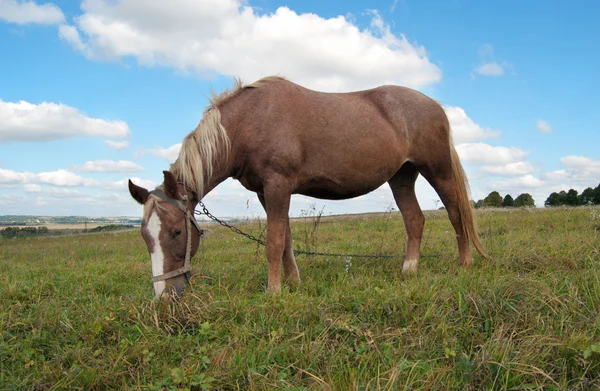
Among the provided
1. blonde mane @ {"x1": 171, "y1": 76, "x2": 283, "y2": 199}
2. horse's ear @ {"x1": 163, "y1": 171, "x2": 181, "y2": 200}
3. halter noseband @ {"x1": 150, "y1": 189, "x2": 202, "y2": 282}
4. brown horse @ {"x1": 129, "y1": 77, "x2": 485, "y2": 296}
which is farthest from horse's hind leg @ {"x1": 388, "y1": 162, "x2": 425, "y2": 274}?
horse's ear @ {"x1": 163, "y1": 171, "x2": 181, "y2": 200}

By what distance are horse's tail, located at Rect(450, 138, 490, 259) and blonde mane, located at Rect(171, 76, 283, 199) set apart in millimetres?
3239

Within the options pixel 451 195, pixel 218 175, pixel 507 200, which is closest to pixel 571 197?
pixel 507 200

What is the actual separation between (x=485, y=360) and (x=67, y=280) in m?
4.94

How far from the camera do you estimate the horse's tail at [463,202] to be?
5.60 meters

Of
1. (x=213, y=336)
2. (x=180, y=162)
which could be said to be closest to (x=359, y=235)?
(x=180, y=162)

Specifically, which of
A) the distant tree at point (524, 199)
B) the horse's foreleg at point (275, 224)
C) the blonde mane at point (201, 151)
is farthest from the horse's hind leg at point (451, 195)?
the distant tree at point (524, 199)

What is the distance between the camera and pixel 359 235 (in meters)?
9.60

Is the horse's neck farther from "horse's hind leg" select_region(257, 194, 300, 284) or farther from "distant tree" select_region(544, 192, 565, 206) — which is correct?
"distant tree" select_region(544, 192, 565, 206)

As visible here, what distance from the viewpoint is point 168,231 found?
3775mm

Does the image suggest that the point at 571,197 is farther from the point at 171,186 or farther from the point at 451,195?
the point at 171,186

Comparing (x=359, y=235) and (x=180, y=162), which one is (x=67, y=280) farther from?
(x=359, y=235)

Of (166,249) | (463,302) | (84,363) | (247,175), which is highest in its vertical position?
(247,175)

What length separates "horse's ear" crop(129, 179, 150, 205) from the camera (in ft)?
12.5

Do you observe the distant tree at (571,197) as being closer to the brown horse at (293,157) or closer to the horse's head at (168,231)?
the brown horse at (293,157)
